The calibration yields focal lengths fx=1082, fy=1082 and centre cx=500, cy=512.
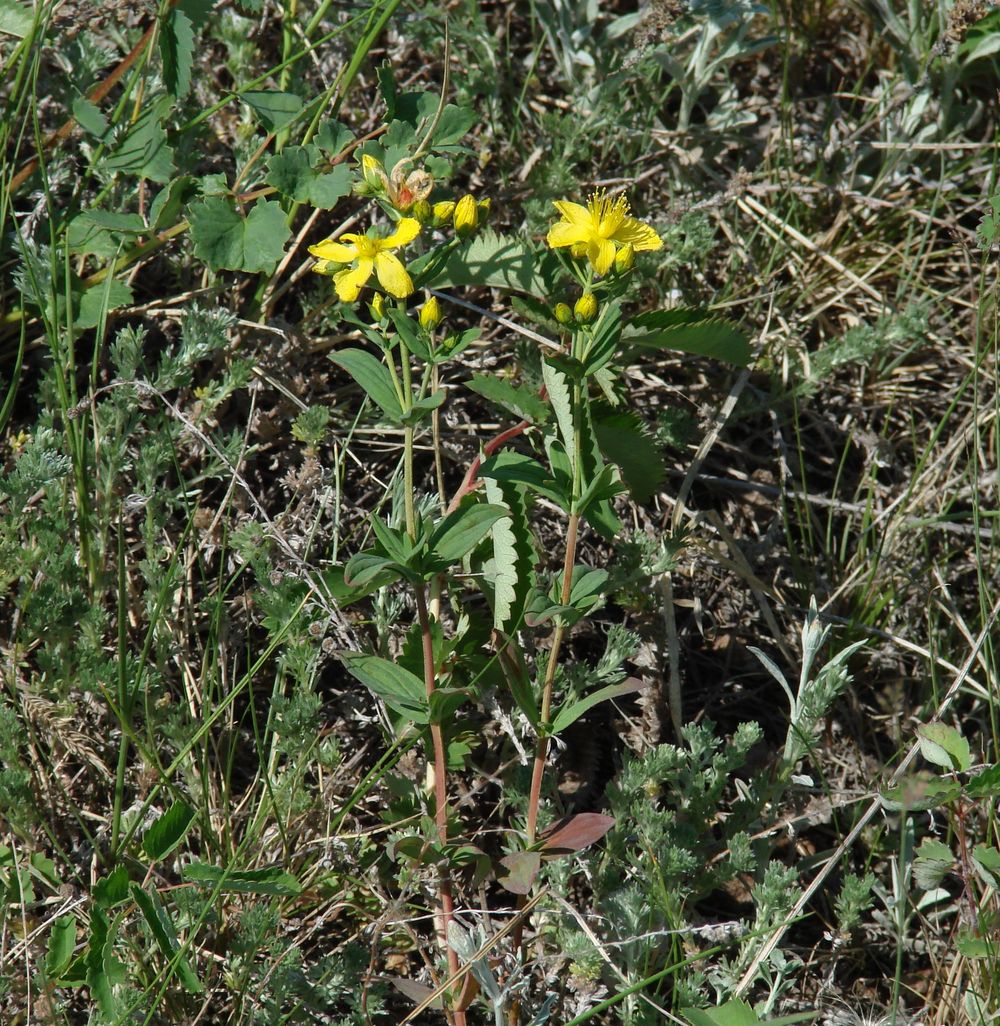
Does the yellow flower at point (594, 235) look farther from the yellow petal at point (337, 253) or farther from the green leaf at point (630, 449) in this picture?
the green leaf at point (630, 449)

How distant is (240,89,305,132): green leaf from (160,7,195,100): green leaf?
163mm

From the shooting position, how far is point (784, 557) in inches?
117

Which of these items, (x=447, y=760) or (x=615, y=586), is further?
(x=615, y=586)

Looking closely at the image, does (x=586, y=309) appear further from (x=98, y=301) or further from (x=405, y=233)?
(x=98, y=301)

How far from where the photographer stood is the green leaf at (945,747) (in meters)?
2.16

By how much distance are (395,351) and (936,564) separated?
62.0 inches

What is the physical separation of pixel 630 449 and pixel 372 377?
64 centimetres

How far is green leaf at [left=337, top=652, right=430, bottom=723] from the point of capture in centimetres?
201

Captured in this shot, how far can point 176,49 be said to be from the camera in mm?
2584

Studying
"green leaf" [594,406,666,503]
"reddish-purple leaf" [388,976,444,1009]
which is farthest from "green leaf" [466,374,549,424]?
"reddish-purple leaf" [388,976,444,1009]

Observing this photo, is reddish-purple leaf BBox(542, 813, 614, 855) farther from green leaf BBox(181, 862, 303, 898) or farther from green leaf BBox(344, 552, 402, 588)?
green leaf BBox(344, 552, 402, 588)

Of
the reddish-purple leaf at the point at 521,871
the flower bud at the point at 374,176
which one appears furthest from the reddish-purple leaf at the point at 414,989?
the flower bud at the point at 374,176

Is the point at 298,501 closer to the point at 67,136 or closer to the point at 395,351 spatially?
the point at 395,351

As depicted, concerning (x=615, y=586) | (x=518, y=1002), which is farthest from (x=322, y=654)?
(x=518, y=1002)
